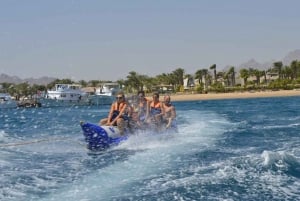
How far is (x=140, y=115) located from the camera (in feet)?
60.7

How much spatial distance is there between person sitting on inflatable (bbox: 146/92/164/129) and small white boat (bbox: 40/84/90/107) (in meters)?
50.0

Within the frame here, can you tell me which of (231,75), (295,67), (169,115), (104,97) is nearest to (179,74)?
(231,75)

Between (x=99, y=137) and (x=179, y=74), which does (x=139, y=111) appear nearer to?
(x=99, y=137)

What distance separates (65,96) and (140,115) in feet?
166

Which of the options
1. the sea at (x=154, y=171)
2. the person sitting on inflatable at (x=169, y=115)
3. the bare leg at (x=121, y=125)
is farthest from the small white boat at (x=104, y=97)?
the bare leg at (x=121, y=125)

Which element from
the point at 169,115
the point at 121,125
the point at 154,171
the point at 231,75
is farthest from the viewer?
the point at 231,75

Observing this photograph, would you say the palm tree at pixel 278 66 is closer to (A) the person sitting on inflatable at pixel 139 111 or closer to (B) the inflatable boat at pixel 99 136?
(A) the person sitting on inflatable at pixel 139 111

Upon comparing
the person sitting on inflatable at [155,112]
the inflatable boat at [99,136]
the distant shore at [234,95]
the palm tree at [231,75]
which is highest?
the palm tree at [231,75]

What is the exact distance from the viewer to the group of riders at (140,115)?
16094 mm

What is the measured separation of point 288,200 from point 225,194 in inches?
42.8

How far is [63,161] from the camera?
43.4 feet

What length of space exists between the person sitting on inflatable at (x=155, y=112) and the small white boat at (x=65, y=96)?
4999 cm

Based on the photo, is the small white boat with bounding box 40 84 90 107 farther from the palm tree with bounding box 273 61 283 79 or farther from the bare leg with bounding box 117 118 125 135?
the palm tree with bounding box 273 61 283 79

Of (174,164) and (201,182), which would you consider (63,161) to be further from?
(201,182)
